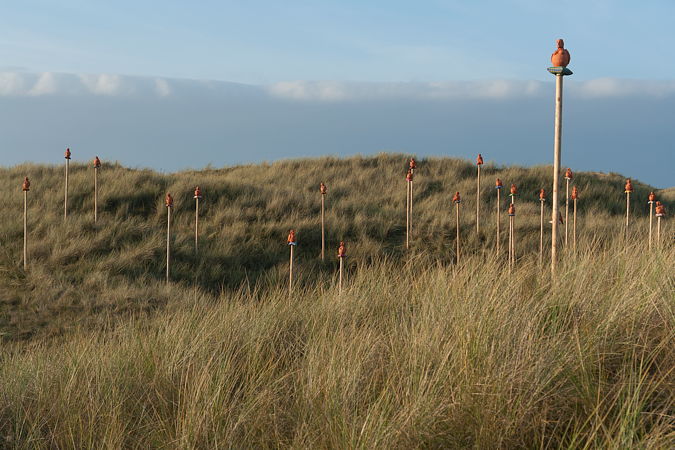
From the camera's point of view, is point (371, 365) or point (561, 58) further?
point (561, 58)

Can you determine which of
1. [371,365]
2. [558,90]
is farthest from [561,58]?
[371,365]

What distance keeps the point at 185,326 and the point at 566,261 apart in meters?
3.39

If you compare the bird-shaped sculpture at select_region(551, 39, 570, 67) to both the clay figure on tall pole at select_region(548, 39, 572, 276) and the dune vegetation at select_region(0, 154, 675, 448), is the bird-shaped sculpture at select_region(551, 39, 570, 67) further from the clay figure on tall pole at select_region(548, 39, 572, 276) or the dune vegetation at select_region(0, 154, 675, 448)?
the dune vegetation at select_region(0, 154, 675, 448)

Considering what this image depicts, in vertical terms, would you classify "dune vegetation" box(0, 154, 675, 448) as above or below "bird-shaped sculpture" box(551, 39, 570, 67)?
below

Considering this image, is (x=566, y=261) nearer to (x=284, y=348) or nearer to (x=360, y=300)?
(x=360, y=300)

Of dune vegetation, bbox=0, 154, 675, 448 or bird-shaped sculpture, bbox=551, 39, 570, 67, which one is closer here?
dune vegetation, bbox=0, 154, 675, 448

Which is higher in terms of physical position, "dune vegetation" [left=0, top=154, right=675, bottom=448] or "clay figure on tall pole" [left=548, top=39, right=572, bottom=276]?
"clay figure on tall pole" [left=548, top=39, right=572, bottom=276]

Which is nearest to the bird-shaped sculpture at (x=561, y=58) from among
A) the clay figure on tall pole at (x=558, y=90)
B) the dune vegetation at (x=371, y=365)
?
the clay figure on tall pole at (x=558, y=90)

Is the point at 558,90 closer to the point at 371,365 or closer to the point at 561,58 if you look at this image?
the point at 561,58

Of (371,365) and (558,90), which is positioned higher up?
(558,90)

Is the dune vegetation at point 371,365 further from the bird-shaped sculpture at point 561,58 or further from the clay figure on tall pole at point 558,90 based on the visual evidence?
the bird-shaped sculpture at point 561,58

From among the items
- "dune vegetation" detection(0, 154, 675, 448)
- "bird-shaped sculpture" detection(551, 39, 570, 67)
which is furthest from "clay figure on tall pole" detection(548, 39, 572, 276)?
"dune vegetation" detection(0, 154, 675, 448)

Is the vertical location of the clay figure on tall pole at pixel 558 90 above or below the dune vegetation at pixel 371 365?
above

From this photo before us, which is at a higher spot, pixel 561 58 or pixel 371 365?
pixel 561 58
